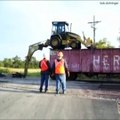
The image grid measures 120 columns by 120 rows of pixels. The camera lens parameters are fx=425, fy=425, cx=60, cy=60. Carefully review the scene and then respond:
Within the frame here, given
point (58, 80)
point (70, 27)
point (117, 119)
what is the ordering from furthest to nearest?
point (70, 27) < point (58, 80) < point (117, 119)

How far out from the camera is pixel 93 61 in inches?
1287

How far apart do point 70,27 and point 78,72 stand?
638 centimetres

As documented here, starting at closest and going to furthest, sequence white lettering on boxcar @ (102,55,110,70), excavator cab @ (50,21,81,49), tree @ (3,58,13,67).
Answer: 1. white lettering on boxcar @ (102,55,110,70)
2. excavator cab @ (50,21,81,49)
3. tree @ (3,58,13,67)

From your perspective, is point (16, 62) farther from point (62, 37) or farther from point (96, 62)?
point (96, 62)

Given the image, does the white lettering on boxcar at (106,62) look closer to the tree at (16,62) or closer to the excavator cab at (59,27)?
the excavator cab at (59,27)

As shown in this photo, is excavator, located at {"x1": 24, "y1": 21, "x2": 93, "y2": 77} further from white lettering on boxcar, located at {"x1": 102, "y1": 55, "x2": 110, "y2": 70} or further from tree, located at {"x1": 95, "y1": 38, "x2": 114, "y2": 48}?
tree, located at {"x1": 95, "y1": 38, "x2": 114, "y2": 48}

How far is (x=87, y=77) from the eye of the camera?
35.7 meters

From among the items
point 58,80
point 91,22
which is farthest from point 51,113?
point 91,22

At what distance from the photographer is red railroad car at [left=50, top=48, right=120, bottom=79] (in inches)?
1257

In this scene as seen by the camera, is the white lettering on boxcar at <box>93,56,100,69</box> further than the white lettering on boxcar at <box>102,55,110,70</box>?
Yes

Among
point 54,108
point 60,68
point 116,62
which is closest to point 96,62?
point 116,62

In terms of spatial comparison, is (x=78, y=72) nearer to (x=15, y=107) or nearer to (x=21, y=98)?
(x=21, y=98)

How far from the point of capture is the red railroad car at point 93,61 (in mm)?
31922

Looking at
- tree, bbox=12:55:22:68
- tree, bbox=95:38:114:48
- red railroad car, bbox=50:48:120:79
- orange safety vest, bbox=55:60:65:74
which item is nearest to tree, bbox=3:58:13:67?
tree, bbox=12:55:22:68
